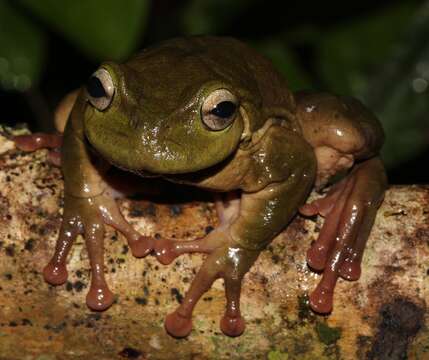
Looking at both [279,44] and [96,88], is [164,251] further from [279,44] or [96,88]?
[279,44]

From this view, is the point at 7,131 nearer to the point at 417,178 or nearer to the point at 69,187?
the point at 69,187

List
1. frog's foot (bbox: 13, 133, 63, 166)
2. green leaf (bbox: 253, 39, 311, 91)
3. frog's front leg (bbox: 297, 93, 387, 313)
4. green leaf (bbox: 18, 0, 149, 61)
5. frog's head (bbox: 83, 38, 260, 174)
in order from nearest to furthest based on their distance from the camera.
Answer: frog's head (bbox: 83, 38, 260, 174) < frog's front leg (bbox: 297, 93, 387, 313) < frog's foot (bbox: 13, 133, 63, 166) < green leaf (bbox: 18, 0, 149, 61) < green leaf (bbox: 253, 39, 311, 91)

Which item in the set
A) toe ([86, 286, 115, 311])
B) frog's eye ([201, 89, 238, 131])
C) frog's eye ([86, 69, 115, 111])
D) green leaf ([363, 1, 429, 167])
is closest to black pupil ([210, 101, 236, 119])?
frog's eye ([201, 89, 238, 131])

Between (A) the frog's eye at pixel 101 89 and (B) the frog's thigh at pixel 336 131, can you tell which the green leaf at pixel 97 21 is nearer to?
(B) the frog's thigh at pixel 336 131

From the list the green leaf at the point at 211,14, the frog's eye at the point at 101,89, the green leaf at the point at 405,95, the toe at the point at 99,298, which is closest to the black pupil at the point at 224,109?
the frog's eye at the point at 101,89

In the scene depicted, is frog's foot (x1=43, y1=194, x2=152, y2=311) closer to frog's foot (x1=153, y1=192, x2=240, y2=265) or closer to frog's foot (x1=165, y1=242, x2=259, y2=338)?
frog's foot (x1=153, y1=192, x2=240, y2=265)
